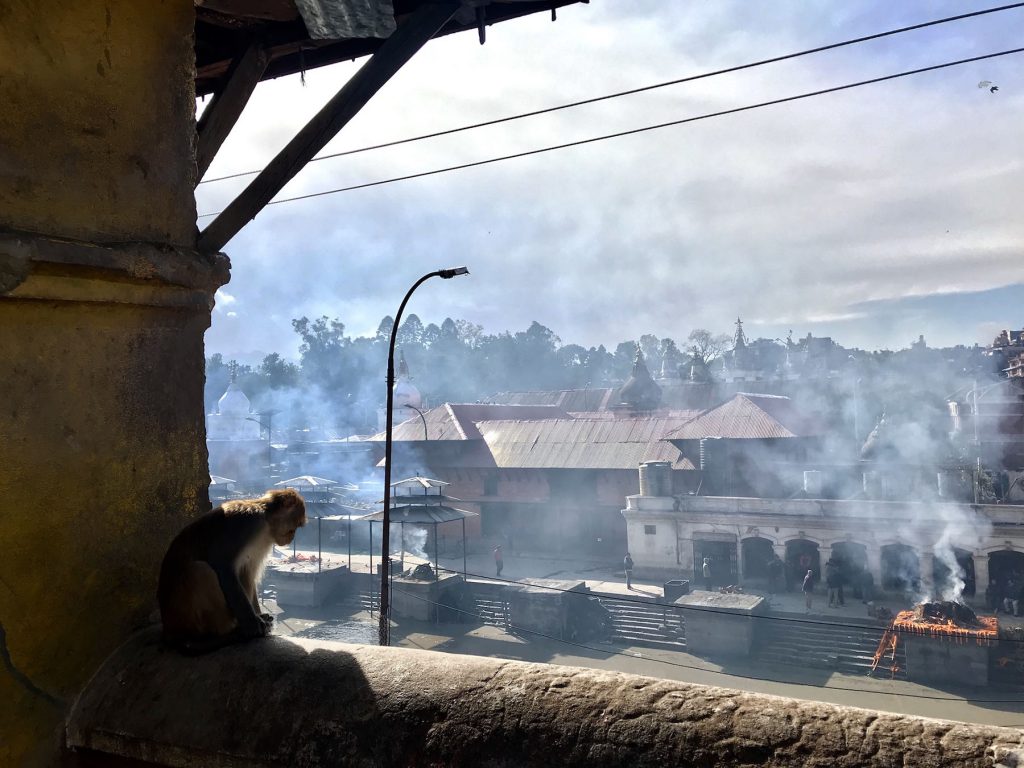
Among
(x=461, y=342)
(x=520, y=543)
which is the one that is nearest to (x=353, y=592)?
(x=520, y=543)

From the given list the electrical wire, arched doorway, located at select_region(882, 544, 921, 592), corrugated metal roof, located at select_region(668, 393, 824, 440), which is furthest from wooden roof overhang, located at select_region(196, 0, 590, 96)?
corrugated metal roof, located at select_region(668, 393, 824, 440)

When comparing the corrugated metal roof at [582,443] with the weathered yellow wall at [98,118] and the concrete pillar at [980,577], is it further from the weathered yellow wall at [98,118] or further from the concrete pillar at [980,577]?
the weathered yellow wall at [98,118]

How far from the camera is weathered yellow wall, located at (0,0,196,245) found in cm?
219

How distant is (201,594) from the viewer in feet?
7.83

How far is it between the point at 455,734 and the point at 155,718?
3.05 feet

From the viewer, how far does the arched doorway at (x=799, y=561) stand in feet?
85.4

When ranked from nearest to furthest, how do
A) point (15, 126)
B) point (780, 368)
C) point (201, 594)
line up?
point (15, 126) < point (201, 594) < point (780, 368)

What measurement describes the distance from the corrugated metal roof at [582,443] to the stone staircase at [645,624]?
7.65 metres

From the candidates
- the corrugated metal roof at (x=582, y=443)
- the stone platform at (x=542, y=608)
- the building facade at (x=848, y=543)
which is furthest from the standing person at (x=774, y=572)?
the stone platform at (x=542, y=608)

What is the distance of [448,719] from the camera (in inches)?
67.4

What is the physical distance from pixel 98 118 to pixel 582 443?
106 ft

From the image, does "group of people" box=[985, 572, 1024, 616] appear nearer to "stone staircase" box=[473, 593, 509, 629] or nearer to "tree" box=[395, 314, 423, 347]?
"stone staircase" box=[473, 593, 509, 629]

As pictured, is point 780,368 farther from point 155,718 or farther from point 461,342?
point 155,718

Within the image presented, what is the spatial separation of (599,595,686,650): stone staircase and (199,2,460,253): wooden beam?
2162 centimetres
